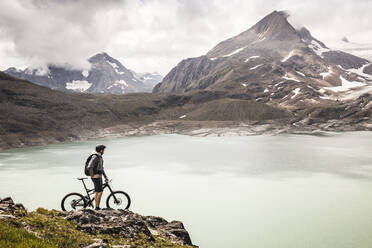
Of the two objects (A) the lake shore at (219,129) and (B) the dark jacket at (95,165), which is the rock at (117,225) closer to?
(B) the dark jacket at (95,165)

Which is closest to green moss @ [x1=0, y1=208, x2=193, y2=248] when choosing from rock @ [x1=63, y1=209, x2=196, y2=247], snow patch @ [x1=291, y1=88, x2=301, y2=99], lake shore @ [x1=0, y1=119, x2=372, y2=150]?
rock @ [x1=63, y1=209, x2=196, y2=247]

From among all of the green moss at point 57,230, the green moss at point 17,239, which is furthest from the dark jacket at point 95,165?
the green moss at point 17,239

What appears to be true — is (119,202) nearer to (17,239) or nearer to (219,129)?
(17,239)

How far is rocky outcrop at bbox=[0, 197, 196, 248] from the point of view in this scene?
7.12 meters

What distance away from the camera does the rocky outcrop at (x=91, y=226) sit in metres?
7.12

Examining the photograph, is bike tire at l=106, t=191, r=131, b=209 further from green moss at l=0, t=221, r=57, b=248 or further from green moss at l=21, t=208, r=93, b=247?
green moss at l=0, t=221, r=57, b=248

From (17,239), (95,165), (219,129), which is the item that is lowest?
(17,239)

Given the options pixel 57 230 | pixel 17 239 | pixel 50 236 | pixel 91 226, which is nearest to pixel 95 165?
pixel 91 226

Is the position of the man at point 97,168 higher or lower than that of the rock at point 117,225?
higher

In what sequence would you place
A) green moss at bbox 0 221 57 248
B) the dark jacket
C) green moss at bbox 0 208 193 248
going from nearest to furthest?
green moss at bbox 0 221 57 248 < green moss at bbox 0 208 193 248 < the dark jacket

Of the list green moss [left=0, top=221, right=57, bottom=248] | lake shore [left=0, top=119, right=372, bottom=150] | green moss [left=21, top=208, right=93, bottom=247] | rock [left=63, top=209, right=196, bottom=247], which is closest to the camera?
green moss [left=0, top=221, right=57, bottom=248]

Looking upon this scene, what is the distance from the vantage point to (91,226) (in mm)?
8242

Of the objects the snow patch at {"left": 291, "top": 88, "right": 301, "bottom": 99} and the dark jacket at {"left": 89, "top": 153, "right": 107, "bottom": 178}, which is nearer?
the dark jacket at {"left": 89, "top": 153, "right": 107, "bottom": 178}

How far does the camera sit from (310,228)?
13836 mm
